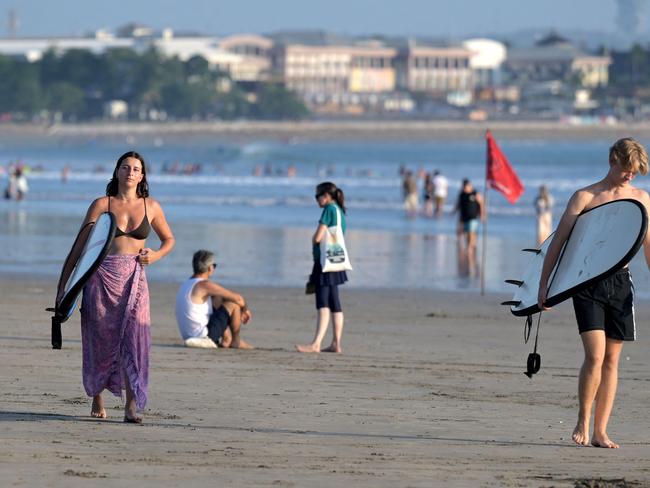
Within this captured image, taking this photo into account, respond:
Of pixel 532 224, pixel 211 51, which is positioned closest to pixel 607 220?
pixel 532 224

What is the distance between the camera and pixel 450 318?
1447 centimetres

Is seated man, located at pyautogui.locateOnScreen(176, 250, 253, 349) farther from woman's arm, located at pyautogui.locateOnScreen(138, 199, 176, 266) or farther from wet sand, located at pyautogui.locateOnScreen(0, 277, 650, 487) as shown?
woman's arm, located at pyautogui.locateOnScreen(138, 199, 176, 266)

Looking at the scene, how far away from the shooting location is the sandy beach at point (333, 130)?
143m

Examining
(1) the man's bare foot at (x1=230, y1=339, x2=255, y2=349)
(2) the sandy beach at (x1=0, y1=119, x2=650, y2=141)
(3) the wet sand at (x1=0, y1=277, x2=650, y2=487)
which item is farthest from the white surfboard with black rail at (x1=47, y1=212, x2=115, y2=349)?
(2) the sandy beach at (x1=0, y1=119, x2=650, y2=141)

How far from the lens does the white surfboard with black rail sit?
7469 mm

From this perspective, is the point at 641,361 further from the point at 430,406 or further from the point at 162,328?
the point at 162,328

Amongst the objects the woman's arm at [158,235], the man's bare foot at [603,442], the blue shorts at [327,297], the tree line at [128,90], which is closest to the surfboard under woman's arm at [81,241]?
the woman's arm at [158,235]

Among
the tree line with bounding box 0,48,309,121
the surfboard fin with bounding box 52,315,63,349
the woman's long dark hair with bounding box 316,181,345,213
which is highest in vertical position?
the tree line with bounding box 0,48,309,121

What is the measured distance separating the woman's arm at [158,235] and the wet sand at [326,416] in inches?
33.1

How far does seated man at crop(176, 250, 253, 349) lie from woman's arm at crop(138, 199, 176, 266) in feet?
11.5

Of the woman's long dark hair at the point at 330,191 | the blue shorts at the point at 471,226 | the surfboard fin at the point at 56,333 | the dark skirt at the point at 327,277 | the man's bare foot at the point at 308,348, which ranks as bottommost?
the man's bare foot at the point at 308,348

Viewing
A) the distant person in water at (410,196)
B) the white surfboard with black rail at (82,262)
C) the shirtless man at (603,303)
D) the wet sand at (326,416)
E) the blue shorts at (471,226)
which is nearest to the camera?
the wet sand at (326,416)

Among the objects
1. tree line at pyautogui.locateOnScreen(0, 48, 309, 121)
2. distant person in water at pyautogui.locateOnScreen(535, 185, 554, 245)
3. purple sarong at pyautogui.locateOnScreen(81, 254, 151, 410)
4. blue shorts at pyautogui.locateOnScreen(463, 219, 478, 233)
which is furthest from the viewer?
tree line at pyautogui.locateOnScreen(0, 48, 309, 121)

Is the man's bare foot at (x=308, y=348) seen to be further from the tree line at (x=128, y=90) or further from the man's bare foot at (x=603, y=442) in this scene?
the tree line at (x=128, y=90)
